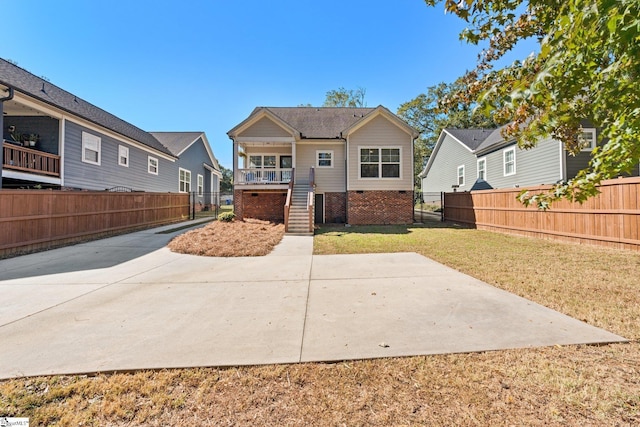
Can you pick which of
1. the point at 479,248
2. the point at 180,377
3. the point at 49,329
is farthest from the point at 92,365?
the point at 479,248

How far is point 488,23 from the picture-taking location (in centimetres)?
382

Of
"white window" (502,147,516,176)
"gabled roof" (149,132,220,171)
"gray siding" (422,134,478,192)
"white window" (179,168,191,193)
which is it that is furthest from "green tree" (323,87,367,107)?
"white window" (502,147,516,176)

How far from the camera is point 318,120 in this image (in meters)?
18.4

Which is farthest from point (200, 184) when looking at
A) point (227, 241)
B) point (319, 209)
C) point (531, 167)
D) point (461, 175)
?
point (531, 167)

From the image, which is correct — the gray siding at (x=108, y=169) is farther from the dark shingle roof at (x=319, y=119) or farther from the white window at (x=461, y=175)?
the white window at (x=461, y=175)

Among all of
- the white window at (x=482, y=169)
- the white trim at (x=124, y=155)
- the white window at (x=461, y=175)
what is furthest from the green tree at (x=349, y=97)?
the white trim at (x=124, y=155)

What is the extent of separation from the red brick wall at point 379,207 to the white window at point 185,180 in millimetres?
15235

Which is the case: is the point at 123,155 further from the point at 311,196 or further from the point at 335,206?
the point at 335,206

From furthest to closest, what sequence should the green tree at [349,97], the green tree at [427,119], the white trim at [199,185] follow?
1. the green tree at [349,97]
2. the green tree at [427,119]
3. the white trim at [199,185]

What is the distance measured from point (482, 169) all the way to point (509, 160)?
2.81 meters

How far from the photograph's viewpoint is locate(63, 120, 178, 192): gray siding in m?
12.1

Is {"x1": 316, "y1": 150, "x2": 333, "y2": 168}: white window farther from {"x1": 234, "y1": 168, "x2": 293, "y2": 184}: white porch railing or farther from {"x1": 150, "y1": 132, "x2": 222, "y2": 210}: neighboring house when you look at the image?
{"x1": 150, "y1": 132, "x2": 222, "y2": 210}: neighboring house

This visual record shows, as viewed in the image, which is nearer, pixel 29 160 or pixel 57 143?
pixel 29 160

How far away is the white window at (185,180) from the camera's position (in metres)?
23.1
